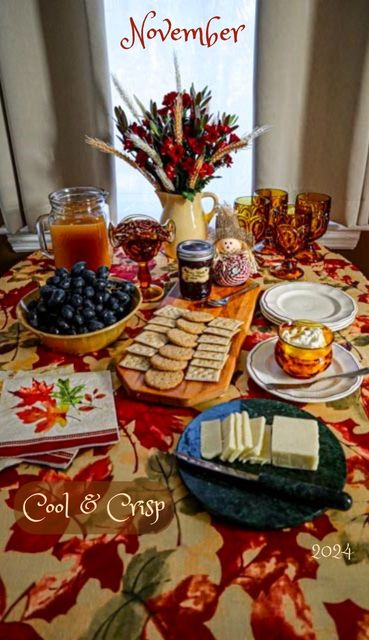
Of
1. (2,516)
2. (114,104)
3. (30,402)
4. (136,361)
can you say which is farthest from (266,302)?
(114,104)

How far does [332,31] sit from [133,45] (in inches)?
26.9

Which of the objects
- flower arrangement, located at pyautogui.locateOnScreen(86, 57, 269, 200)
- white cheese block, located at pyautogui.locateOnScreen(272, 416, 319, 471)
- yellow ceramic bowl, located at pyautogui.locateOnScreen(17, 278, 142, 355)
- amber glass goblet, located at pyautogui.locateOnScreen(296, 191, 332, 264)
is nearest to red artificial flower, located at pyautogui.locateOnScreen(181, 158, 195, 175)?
flower arrangement, located at pyautogui.locateOnScreen(86, 57, 269, 200)

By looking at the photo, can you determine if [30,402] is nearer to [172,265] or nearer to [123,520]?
[123,520]

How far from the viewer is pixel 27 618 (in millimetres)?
488

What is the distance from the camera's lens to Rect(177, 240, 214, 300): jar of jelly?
1075mm

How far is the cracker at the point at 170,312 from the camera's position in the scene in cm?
101

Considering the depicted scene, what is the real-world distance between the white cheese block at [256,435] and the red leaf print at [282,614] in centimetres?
16

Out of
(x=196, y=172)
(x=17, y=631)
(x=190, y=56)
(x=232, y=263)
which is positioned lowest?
(x=17, y=631)

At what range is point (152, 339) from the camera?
92 cm

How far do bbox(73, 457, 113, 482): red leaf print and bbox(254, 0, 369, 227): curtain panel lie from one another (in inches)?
50.4

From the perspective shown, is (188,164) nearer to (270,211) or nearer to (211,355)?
(270,211)

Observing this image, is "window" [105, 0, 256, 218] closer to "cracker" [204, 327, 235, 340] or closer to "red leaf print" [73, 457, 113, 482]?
"cracker" [204, 327, 235, 340]

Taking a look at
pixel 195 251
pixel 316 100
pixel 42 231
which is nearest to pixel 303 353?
pixel 195 251

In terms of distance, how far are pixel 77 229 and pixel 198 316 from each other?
0.45m
